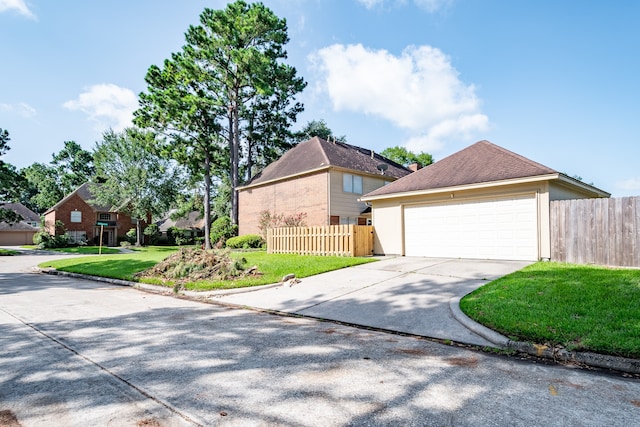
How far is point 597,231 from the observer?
9820 millimetres

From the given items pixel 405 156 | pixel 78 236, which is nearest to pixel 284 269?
pixel 78 236

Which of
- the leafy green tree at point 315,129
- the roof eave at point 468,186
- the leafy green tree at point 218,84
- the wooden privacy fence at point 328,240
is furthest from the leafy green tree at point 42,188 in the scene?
the roof eave at point 468,186

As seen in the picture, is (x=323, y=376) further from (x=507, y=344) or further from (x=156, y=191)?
(x=156, y=191)

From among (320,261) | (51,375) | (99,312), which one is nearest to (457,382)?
(51,375)

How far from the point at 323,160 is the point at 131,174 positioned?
85.6 feet

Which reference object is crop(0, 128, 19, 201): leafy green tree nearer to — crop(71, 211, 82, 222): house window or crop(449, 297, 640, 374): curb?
crop(71, 211, 82, 222): house window

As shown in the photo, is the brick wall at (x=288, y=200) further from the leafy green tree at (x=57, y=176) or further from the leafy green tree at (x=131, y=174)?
the leafy green tree at (x=57, y=176)

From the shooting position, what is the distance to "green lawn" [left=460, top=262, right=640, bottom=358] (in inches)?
172

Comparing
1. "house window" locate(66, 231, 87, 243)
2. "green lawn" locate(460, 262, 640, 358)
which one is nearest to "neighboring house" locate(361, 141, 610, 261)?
"green lawn" locate(460, 262, 640, 358)

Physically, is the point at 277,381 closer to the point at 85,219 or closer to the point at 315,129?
the point at 315,129

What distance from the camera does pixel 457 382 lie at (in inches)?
138

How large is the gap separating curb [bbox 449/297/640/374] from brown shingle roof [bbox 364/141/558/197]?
310 inches

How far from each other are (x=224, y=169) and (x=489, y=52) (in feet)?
93.8

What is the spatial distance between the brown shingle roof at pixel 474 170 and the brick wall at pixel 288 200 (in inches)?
242
